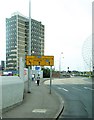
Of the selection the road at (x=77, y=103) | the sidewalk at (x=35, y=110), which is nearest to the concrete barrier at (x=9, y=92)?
the sidewalk at (x=35, y=110)

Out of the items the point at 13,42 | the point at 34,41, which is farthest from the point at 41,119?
the point at 13,42

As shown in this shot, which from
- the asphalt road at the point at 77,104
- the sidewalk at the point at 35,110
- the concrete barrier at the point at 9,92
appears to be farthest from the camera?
the asphalt road at the point at 77,104

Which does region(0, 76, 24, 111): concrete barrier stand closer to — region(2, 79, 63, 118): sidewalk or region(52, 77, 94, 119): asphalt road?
region(2, 79, 63, 118): sidewalk

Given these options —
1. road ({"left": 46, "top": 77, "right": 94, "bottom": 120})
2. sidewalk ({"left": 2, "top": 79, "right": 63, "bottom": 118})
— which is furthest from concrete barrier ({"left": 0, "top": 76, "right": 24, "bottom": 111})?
road ({"left": 46, "top": 77, "right": 94, "bottom": 120})

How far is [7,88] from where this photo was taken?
1364 centimetres

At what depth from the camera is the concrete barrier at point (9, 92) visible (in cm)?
1292

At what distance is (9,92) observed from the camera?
14.0 metres

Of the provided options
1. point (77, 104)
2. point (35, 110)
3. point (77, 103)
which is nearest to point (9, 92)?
point (35, 110)

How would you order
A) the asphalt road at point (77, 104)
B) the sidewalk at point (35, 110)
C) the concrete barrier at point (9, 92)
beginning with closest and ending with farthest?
the sidewalk at point (35, 110)
the concrete barrier at point (9, 92)
the asphalt road at point (77, 104)

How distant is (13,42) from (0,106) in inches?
2416

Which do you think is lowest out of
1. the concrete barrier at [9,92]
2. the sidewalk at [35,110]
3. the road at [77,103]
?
the road at [77,103]

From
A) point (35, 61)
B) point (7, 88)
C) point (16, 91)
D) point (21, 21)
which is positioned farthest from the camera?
point (21, 21)

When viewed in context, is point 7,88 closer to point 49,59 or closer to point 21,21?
point 49,59

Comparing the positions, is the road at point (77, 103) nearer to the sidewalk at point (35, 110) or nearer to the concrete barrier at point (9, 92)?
the sidewalk at point (35, 110)
